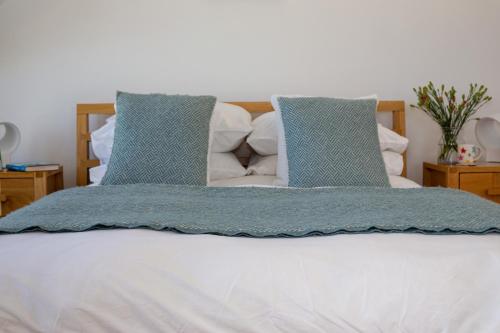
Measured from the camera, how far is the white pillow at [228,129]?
2166mm

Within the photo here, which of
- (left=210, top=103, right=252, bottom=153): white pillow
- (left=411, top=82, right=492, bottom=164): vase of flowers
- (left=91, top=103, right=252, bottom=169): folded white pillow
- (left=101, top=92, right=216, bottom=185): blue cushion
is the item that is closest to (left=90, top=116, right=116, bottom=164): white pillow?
(left=91, top=103, right=252, bottom=169): folded white pillow

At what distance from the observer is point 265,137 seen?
2182 mm

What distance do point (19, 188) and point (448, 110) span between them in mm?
2157

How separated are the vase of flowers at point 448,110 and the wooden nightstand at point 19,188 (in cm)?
193

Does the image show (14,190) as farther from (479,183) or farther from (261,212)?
(479,183)

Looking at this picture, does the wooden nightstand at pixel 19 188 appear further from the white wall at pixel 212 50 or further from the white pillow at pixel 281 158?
the white pillow at pixel 281 158

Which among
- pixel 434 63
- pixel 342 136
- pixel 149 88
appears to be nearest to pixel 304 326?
pixel 342 136

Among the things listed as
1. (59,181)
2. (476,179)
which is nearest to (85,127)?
(59,181)

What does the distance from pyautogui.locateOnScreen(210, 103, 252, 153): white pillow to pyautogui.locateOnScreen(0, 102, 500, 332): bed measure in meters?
1.26

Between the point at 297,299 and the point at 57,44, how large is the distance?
2.24m

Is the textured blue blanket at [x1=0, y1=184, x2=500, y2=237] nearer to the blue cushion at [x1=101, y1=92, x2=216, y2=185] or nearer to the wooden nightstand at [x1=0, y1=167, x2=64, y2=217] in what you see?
the blue cushion at [x1=101, y1=92, x2=216, y2=185]

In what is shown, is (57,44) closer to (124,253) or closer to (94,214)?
(94,214)

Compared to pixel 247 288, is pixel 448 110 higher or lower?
higher

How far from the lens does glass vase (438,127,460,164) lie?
2.38 meters
